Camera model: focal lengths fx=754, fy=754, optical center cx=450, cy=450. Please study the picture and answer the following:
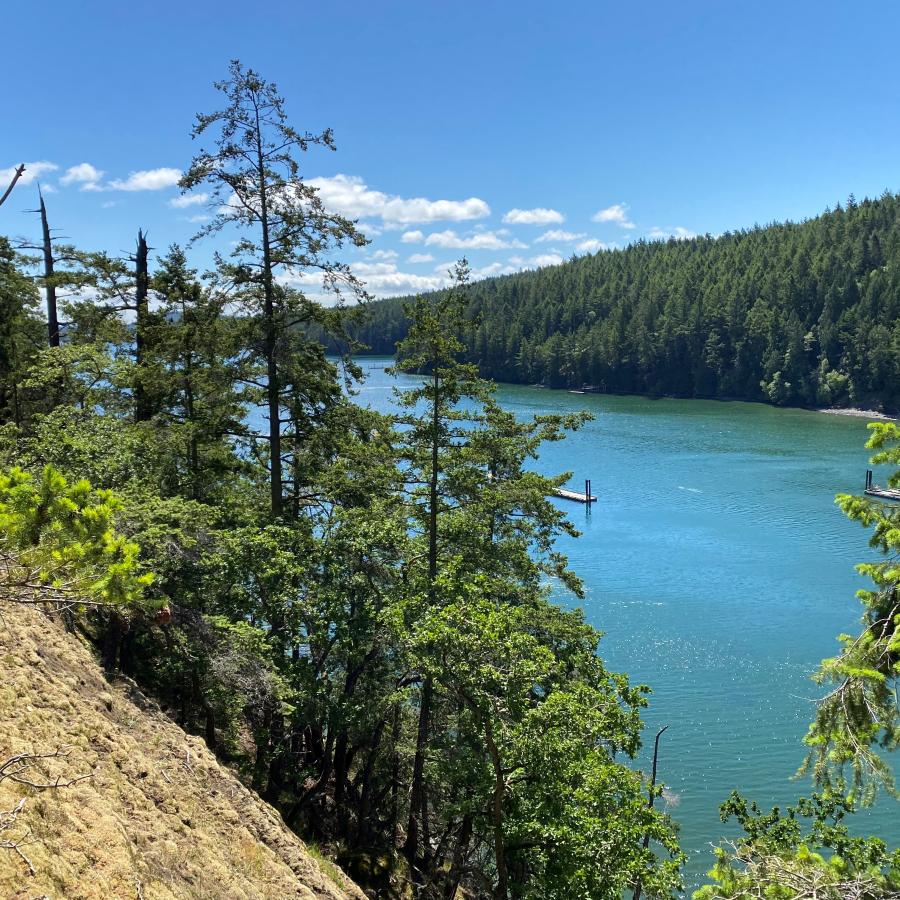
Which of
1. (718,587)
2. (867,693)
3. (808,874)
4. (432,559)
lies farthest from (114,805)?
(718,587)

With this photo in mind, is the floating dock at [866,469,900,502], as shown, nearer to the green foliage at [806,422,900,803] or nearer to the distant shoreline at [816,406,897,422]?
the distant shoreline at [816,406,897,422]

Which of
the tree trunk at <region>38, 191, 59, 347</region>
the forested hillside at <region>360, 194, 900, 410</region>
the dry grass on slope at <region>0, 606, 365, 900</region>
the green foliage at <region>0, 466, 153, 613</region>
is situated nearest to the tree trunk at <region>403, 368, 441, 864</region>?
the dry grass on slope at <region>0, 606, 365, 900</region>

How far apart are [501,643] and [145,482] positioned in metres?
8.28

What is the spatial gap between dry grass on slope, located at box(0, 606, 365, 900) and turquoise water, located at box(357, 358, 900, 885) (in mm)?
6413

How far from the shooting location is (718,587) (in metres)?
32.8

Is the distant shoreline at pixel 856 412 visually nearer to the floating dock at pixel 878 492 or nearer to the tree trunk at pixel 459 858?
the floating dock at pixel 878 492

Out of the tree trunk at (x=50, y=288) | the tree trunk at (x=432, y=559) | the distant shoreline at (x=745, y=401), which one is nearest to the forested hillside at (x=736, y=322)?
the distant shoreline at (x=745, y=401)

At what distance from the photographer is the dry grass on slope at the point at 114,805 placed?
605 cm

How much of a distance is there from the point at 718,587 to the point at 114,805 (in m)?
29.6

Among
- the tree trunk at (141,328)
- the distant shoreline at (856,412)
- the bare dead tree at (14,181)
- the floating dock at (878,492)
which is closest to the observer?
the bare dead tree at (14,181)

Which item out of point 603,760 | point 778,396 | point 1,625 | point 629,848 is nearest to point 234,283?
point 1,625

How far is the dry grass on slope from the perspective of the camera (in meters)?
6.05

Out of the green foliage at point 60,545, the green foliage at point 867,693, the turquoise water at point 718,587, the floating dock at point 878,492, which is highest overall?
the green foliage at point 60,545

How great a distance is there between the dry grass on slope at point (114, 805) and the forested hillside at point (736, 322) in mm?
74549
